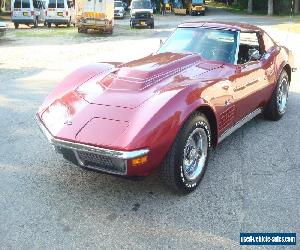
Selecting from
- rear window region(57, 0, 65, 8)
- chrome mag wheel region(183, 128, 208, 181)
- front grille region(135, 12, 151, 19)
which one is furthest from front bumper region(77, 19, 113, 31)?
chrome mag wheel region(183, 128, 208, 181)

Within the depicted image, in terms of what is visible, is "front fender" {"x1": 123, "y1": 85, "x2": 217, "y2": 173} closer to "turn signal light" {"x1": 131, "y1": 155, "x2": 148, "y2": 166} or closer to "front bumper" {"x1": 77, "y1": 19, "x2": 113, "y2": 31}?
"turn signal light" {"x1": 131, "y1": 155, "x2": 148, "y2": 166}

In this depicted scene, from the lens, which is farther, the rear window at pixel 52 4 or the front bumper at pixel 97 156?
the rear window at pixel 52 4

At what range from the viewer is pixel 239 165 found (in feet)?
15.9

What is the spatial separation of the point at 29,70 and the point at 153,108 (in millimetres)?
→ 8231

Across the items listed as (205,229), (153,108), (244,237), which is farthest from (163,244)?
(153,108)

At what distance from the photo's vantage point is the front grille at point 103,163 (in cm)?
359

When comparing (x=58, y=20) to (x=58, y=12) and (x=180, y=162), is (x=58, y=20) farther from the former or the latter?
(x=180, y=162)

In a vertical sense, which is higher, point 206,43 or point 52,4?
point 52,4

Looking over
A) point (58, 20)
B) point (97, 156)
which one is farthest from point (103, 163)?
point (58, 20)

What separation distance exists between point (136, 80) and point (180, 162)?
3.57ft

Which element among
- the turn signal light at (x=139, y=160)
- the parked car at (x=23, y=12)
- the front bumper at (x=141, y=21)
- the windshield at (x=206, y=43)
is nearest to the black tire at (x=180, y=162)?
the turn signal light at (x=139, y=160)

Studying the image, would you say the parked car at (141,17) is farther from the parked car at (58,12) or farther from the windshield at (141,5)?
the parked car at (58,12)

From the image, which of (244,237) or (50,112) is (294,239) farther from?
(50,112)

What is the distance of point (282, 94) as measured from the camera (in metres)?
6.67
